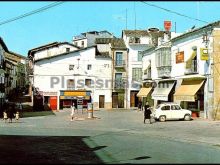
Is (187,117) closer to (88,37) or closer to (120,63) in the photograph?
(120,63)

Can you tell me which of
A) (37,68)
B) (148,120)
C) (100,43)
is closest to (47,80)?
(37,68)

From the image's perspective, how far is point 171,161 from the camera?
49.2 ft

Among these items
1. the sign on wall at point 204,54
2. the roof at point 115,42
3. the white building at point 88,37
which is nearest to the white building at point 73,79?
the roof at point 115,42

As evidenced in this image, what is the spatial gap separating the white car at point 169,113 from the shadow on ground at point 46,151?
49.1 feet

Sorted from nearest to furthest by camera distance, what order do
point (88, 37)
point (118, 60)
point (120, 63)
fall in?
point (120, 63), point (118, 60), point (88, 37)

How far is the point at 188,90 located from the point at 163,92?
25.3 feet

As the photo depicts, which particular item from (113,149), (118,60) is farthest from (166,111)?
(118,60)

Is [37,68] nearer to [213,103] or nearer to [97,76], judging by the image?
[97,76]

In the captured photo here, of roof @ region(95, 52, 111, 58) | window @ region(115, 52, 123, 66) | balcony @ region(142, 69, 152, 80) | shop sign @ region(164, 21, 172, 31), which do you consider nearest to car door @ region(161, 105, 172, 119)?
balcony @ region(142, 69, 152, 80)

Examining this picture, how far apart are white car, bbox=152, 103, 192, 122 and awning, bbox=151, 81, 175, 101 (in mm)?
7627

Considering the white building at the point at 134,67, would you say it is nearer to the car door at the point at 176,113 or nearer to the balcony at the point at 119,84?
the balcony at the point at 119,84

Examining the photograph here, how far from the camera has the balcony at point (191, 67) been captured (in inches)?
1554

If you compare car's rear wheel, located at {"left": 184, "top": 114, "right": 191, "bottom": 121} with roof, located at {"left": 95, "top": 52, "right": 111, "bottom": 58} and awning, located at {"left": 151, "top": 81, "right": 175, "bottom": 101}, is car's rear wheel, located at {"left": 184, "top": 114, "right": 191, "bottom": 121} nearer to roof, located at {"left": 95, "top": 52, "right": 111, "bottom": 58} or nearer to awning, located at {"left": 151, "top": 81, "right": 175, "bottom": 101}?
awning, located at {"left": 151, "top": 81, "right": 175, "bottom": 101}

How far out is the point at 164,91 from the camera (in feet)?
154
